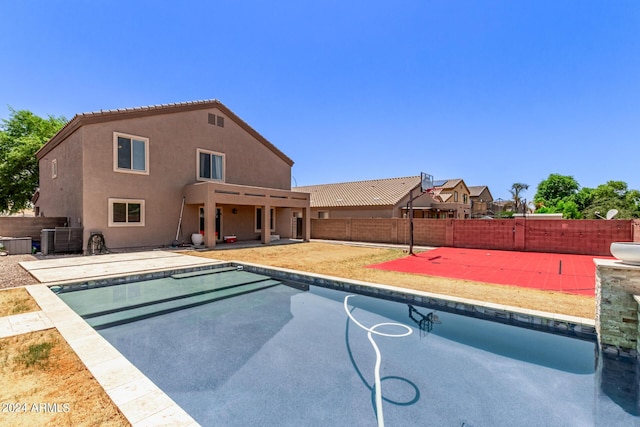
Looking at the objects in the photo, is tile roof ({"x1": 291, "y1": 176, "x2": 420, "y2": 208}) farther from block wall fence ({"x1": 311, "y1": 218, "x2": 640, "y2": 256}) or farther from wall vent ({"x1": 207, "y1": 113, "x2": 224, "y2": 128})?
wall vent ({"x1": 207, "y1": 113, "x2": 224, "y2": 128})

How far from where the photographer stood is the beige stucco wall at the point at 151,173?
14070 millimetres

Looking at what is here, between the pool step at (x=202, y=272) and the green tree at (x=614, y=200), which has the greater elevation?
the green tree at (x=614, y=200)

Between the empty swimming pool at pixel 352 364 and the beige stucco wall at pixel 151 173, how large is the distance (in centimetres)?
Result: 862

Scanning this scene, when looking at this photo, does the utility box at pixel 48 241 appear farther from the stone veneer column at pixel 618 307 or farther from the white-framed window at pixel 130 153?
the stone veneer column at pixel 618 307

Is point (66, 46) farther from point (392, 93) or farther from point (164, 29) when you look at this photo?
point (392, 93)

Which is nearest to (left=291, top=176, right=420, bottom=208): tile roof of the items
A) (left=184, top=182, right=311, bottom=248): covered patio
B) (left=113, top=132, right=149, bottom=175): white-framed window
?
(left=184, top=182, right=311, bottom=248): covered patio

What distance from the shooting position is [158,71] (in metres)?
18.7

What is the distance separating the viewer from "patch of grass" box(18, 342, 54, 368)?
→ 3.66 meters

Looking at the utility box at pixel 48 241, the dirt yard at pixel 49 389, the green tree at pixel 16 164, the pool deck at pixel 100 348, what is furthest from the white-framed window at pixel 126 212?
the green tree at pixel 16 164

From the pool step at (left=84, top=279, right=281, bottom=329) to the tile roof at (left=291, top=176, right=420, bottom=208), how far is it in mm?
20363

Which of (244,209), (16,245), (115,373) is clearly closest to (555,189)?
(244,209)

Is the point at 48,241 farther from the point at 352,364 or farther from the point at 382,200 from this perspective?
the point at 382,200

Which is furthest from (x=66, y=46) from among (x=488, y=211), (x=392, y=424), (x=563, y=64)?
(x=488, y=211)

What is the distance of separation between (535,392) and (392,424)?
2.14 metres
